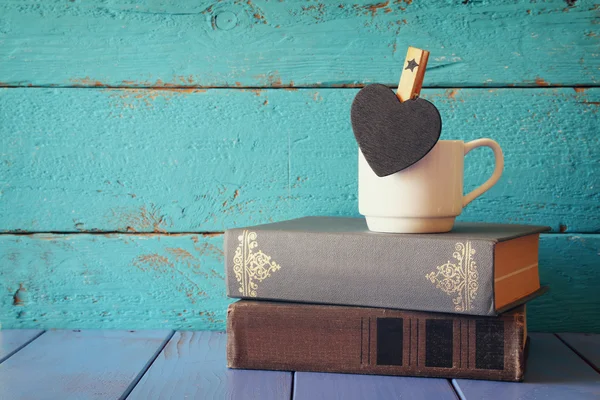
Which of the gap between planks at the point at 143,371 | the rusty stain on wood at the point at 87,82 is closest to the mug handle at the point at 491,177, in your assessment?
the gap between planks at the point at 143,371

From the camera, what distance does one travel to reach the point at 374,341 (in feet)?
2.18

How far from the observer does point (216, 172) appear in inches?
35.0

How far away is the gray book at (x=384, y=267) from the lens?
0.62m

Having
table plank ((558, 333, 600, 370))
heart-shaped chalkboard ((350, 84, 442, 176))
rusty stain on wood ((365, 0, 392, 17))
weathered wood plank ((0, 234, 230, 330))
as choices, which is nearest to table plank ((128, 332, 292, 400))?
weathered wood plank ((0, 234, 230, 330))

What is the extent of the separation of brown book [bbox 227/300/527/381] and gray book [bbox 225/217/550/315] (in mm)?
16

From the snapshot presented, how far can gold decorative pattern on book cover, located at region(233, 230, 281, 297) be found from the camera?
0.69 m

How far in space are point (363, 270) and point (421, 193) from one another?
0.33 feet

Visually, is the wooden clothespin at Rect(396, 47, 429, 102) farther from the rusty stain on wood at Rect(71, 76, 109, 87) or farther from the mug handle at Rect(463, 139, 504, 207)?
the rusty stain on wood at Rect(71, 76, 109, 87)

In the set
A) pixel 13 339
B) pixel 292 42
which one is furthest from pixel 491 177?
pixel 13 339

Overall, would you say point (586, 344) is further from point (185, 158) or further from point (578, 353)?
point (185, 158)

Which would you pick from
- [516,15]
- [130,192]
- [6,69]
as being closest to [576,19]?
[516,15]

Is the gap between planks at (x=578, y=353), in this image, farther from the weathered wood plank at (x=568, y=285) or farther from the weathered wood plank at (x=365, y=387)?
the weathered wood plank at (x=365, y=387)

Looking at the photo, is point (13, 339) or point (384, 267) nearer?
point (384, 267)

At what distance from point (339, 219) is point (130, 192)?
11.8 inches
